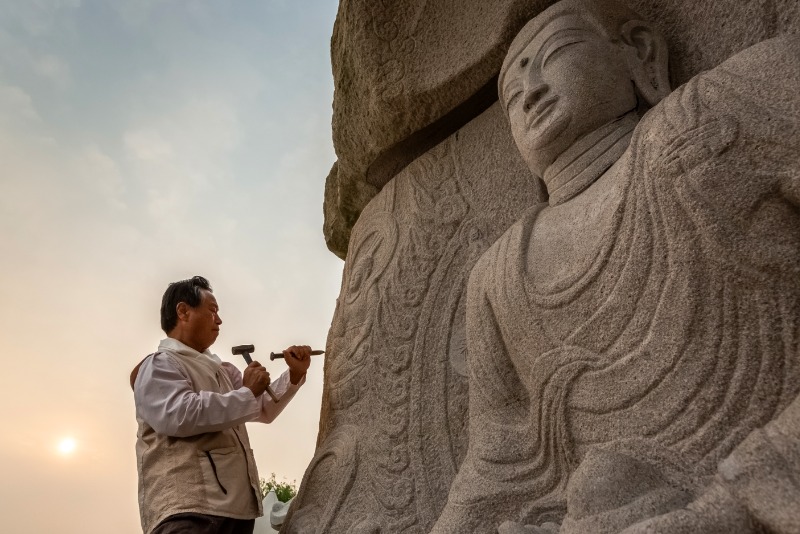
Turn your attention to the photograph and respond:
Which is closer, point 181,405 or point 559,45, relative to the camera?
point 559,45

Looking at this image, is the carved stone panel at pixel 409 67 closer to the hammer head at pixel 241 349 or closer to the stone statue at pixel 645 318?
the stone statue at pixel 645 318

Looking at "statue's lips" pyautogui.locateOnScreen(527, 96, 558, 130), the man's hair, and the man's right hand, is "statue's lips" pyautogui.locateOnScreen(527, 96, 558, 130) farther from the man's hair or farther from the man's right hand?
the man's hair

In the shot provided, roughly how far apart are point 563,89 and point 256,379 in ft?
5.26

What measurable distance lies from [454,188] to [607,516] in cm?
190

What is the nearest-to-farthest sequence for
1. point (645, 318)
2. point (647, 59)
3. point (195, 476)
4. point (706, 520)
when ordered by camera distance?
point (706, 520) → point (645, 318) → point (647, 59) → point (195, 476)

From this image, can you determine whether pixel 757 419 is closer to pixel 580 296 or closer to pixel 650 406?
pixel 650 406

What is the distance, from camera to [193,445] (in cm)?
272

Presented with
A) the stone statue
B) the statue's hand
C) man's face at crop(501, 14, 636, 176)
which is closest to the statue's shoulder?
the stone statue

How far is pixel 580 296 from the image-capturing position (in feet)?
6.49

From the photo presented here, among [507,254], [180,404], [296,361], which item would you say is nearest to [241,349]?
[296,361]

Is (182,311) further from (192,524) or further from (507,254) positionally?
(507,254)

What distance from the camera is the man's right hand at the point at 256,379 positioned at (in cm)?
292

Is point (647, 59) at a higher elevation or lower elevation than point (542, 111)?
higher

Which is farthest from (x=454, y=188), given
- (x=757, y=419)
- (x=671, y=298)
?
(x=757, y=419)
